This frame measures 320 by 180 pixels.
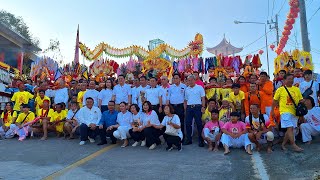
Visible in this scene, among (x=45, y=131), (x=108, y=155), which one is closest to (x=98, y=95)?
(x=45, y=131)

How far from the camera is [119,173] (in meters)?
5.93

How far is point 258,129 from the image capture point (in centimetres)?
775

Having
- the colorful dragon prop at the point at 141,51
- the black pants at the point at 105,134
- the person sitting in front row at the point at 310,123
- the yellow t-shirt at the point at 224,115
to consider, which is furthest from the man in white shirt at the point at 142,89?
the colorful dragon prop at the point at 141,51

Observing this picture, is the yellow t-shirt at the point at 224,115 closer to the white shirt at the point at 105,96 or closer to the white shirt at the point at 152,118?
the white shirt at the point at 152,118

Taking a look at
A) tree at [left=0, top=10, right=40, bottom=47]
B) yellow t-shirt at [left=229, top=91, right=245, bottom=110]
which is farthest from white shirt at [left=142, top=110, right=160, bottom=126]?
tree at [left=0, top=10, right=40, bottom=47]

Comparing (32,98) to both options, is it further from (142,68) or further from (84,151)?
(142,68)

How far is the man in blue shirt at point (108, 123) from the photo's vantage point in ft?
29.6

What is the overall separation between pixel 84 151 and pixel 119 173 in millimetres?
2309

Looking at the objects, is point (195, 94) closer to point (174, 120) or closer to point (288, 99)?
point (174, 120)

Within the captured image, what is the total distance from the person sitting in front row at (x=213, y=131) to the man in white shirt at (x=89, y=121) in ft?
9.59

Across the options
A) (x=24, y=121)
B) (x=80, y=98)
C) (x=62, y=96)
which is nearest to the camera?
(x=24, y=121)

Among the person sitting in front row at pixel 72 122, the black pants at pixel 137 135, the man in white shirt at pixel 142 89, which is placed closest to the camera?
the black pants at pixel 137 135

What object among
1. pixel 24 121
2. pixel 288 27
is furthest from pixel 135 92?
pixel 288 27

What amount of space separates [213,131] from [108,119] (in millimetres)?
2840
